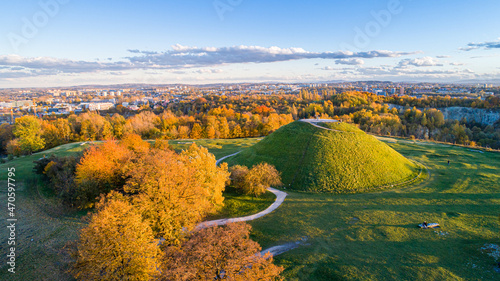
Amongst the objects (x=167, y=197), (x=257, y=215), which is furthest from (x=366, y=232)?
(x=167, y=197)

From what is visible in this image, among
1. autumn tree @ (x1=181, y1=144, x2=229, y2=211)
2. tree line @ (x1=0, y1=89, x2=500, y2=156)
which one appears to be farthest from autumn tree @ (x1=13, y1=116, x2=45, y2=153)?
autumn tree @ (x1=181, y1=144, x2=229, y2=211)

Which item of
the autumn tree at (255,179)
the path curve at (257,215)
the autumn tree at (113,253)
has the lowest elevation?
the path curve at (257,215)

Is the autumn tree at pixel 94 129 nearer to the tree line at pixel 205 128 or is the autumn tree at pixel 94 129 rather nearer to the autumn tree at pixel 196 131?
the tree line at pixel 205 128

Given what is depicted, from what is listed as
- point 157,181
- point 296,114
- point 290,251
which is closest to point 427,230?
point 290,251

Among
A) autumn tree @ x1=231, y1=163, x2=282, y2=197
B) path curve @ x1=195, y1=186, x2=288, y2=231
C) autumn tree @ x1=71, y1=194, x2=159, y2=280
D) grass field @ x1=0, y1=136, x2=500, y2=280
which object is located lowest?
path curve @ x1=195, y1=186, x2=288, y2=231

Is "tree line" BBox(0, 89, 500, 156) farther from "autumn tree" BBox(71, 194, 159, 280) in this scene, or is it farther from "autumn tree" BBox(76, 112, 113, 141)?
"autumn tree" BBox(71, 194, 159, 280)

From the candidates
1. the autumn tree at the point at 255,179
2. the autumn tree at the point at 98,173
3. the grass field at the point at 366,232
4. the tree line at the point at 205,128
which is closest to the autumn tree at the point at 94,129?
the tree line at the point at 205,128
